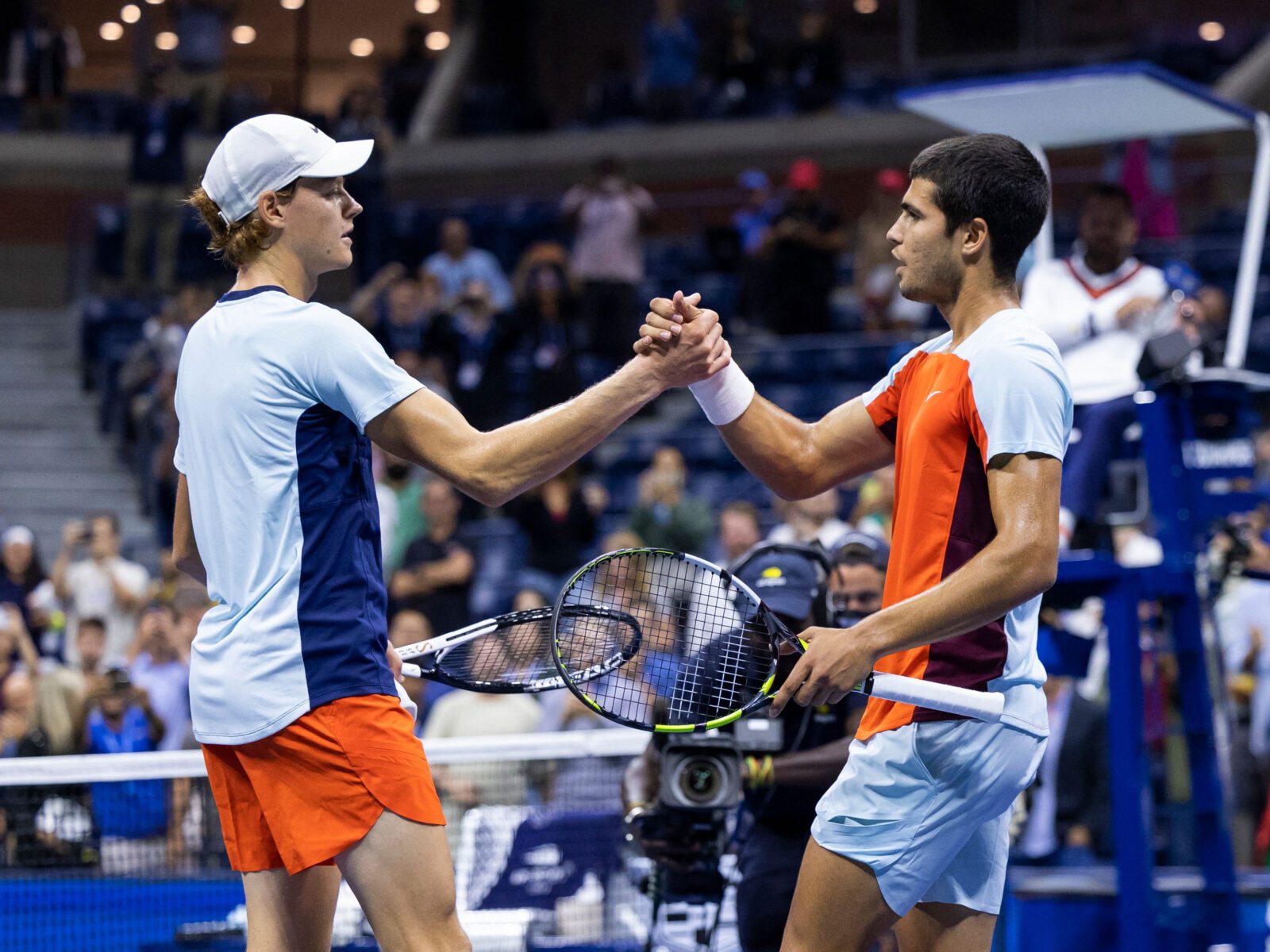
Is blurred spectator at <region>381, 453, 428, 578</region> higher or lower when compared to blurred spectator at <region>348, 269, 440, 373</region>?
lower

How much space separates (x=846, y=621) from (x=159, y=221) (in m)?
12.1

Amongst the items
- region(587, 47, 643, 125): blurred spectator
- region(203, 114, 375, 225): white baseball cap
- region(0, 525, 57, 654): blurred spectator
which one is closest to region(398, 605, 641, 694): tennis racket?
region(203, 114, 375, 225): white baseball cap

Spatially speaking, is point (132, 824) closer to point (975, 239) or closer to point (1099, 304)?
point (975, 239)

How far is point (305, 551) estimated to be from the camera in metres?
3.11

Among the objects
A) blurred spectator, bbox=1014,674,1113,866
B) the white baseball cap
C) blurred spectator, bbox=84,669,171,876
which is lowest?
blurred spectator, bbox=1014,674,1113,866

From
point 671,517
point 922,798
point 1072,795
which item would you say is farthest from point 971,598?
point 671,517

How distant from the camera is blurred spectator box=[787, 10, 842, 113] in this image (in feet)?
57.9

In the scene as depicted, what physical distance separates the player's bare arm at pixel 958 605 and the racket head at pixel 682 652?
0.18m

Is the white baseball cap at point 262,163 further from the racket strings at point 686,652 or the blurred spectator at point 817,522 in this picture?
the blurred spectator at point 817,522

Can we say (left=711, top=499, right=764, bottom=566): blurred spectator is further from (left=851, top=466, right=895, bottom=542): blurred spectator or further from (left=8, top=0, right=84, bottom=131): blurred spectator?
(left=8, top=0, right=84, bottom=131): blurred spectator

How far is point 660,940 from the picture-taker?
5.03 m

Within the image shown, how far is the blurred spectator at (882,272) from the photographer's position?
1276cm

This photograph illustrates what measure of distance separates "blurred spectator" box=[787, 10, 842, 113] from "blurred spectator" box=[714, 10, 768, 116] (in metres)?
0.43

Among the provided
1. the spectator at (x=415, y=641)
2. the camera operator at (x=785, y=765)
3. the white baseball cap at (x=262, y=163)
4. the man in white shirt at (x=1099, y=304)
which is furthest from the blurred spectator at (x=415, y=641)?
the white baseball cap at (x=262, y=163)
